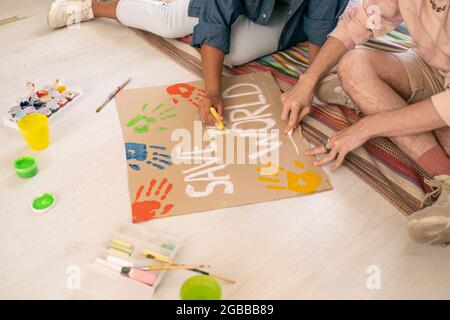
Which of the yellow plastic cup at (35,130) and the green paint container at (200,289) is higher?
the yellow plastic cup at (35,130)

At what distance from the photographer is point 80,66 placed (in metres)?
1.62

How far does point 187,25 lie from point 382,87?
908 mm

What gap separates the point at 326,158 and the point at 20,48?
1462 mm

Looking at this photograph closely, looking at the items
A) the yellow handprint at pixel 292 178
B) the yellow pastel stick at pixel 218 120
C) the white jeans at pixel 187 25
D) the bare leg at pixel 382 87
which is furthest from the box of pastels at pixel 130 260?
the white jeans at pixel 187 25

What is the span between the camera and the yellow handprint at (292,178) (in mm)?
1090

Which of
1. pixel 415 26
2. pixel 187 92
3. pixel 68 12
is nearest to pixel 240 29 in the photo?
pixel 187 92

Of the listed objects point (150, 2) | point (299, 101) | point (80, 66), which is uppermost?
point (150, 2)

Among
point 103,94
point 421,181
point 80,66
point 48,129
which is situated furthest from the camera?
point 80,66

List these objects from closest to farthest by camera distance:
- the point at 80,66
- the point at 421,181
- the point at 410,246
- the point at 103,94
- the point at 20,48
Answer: the point at 410,246 → the point at 421,181 → the point at 103,94 → the point at 80,66 → the point at 20,48

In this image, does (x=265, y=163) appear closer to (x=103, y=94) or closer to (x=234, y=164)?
(x=234, y=164)

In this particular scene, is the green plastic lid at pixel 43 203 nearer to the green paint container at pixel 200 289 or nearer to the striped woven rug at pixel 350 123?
the green paint container at pixel 200 289

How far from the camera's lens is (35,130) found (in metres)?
1.18

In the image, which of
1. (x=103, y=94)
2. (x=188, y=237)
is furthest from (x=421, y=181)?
(x=103, y=94)

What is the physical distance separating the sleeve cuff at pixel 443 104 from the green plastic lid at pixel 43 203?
1030mm
